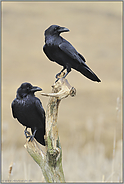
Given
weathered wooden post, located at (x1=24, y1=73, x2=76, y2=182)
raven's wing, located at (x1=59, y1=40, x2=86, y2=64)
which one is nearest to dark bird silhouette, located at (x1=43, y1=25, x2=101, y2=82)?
raven's wing, located at (x1=59, y1=40, x2=86, y2=64)

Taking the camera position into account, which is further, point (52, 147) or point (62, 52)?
point (62, 52)

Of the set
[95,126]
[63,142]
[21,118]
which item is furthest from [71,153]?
[21,118]

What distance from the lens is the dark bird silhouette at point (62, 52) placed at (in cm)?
321

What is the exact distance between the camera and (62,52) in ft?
10.6

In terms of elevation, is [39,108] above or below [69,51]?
below

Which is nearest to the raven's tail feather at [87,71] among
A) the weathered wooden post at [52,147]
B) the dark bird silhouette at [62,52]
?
the dark bird silhouette at [62,52]

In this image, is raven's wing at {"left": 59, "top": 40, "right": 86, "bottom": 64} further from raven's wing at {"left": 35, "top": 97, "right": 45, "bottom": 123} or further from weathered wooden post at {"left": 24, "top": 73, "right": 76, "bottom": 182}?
raven's wing at {"left": 35, "top": 97, "right": 45, "bottom": 123}

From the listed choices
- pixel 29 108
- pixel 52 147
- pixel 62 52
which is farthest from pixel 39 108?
pixel 62 52

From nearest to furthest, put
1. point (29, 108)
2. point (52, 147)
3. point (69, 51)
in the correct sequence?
point (52, 147) → point (29, 108) → point (69, 51)

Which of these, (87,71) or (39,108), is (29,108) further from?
(87,71)

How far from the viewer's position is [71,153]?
6883mm

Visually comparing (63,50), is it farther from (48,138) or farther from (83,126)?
(83,126)

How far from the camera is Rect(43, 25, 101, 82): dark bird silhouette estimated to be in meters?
3.21

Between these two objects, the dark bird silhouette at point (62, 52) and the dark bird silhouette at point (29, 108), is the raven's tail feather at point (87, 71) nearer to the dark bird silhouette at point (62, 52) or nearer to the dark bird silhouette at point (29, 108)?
the dark bird silhouette at point (62, 52)
